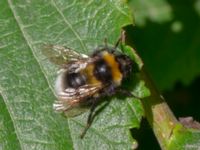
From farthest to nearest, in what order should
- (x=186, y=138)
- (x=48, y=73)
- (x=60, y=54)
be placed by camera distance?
(x=60, y=54), (x=48, y=73), (x=186, y=138)

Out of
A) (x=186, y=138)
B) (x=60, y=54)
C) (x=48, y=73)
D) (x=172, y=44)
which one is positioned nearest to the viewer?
(x=186, y=138)

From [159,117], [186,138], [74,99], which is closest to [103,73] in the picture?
[74,99]

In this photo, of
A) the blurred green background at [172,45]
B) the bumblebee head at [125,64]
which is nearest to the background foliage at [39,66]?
the bumblebee head at [125,64]

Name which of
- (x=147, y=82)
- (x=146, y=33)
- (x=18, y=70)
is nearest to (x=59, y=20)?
(x=18, y=70)

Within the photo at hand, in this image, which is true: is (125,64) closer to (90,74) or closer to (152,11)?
(90,74)

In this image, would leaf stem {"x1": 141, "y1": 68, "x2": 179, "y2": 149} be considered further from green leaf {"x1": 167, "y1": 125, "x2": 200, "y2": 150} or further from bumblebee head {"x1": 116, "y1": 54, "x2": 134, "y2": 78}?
bumblebee head {"x1": 116, "y1": 54, "x2": 134, "y2": 78}

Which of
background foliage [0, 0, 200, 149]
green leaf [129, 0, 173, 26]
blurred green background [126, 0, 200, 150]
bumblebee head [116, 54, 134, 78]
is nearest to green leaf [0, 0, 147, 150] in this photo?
background foliage [0, 0, 200, 149]

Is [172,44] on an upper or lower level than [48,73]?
lower
